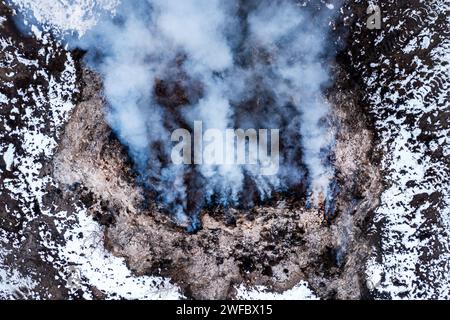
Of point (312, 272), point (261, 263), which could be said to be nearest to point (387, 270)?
point (312, 272)

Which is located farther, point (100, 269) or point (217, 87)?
point (100, 269)

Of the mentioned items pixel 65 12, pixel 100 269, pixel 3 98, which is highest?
pixel 65 12

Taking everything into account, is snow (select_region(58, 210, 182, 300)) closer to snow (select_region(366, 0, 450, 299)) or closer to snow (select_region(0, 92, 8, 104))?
snow (select_region(0, 92, 8, 104))

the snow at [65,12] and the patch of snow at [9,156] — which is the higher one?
the snow at [65,12]

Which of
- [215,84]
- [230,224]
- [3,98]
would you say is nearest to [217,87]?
[215,84]

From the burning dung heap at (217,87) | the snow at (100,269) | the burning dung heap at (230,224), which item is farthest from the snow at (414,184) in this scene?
the snow at (100,269)

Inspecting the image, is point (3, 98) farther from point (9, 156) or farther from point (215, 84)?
point (215, 84)

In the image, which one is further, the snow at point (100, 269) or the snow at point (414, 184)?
the snow at point (100, 269)

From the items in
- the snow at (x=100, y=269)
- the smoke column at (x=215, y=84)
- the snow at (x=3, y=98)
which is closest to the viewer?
the smoke column at (x=215, y=84)

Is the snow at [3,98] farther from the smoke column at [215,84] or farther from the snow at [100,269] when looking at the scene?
the snow at [100,269]
